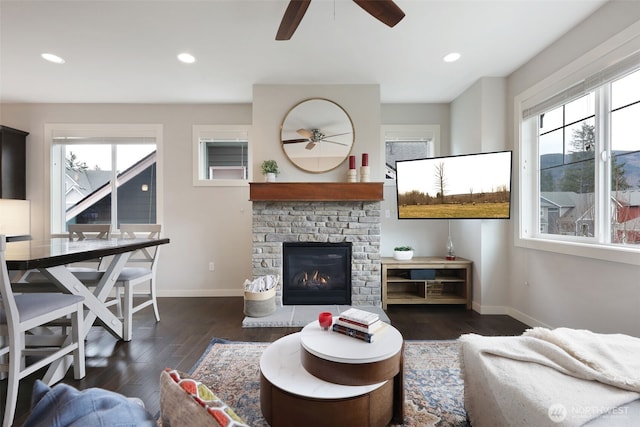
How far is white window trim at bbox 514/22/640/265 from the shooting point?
1824 millimetres

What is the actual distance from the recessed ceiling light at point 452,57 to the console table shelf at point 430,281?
2101 millimetres

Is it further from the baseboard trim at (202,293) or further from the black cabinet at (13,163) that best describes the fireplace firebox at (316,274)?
the black cabinet at (13,163)

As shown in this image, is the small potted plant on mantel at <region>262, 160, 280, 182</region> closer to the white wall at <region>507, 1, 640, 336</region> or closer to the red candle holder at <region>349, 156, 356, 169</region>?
the red candle holder at <region>349, 156, 356, 169</region>

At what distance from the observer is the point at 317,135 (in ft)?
10.1

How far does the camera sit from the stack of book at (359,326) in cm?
147

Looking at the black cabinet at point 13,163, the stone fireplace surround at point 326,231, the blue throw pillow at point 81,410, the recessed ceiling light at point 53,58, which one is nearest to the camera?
the blue throw pillow at point 81,410

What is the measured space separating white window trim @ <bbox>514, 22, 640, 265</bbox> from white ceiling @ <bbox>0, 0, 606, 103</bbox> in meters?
0.33

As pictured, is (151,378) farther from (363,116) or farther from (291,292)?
(363,116)

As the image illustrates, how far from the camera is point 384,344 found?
1.41 metres

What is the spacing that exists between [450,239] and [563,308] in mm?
1351

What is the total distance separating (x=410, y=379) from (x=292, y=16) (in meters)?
2.45

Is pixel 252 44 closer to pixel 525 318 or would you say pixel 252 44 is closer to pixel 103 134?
pixel 103 134

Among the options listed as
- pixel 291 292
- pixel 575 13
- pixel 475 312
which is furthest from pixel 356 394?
pixel 575 13

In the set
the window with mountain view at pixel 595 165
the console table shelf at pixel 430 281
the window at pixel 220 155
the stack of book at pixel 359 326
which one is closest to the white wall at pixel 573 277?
the window with mountain view at pixel 595 165
